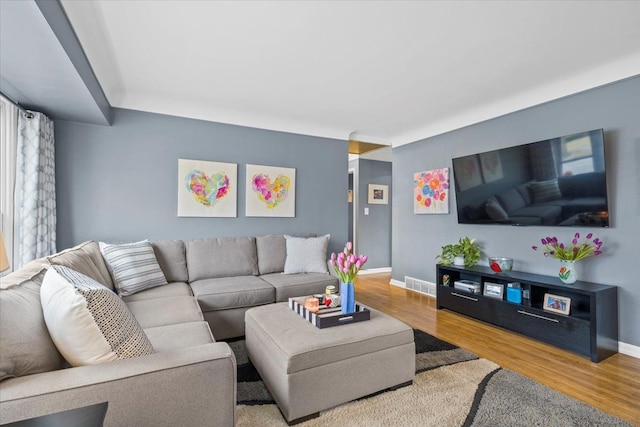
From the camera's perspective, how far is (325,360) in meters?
1.68

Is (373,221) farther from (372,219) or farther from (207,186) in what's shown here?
(207,186)

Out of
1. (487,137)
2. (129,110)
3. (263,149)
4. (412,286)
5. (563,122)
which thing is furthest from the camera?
(412,286)

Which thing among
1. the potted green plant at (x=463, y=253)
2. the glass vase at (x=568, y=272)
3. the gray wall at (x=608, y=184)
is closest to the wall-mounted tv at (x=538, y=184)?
the gray wall at (x=608, y=184)

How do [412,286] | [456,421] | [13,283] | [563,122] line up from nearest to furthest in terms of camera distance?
1. [13,283]
2. [456,421]
3. [563,122]
4. [412,286]

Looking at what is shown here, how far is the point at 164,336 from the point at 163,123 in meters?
2.57

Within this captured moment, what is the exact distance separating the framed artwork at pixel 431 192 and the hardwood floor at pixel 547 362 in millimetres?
1341

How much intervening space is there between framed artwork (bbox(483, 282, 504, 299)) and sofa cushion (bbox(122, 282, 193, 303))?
9.33 feet

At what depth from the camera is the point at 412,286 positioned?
4.58m

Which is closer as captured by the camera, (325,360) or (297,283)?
(325,360)

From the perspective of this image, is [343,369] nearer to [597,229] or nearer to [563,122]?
[597,229]

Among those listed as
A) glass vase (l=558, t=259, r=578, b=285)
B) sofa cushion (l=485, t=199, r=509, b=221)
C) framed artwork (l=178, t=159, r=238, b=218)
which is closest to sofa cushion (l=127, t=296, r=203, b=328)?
framed artwork (l=178, t=159, r=238, b=218)

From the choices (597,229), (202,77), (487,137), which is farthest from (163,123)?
(597,229)

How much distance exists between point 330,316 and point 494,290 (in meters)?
2.06

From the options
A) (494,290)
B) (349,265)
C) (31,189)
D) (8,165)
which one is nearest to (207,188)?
(31,189)
